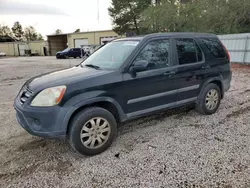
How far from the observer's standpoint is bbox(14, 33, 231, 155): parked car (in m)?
2.55

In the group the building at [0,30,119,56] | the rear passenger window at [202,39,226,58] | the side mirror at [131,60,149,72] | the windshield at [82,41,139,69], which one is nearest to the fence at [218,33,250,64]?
the rear passenger window at [202,39,226,58]

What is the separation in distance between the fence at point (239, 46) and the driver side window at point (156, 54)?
1023 cm

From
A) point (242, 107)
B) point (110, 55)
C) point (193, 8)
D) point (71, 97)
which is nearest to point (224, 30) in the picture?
point (193, 8)

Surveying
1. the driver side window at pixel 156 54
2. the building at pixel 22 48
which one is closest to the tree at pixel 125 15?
the building at pixel 22 48

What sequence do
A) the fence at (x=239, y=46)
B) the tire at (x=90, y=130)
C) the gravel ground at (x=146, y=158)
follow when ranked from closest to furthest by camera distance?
1. the gravel ground at (x=146, y=158)
2. the tire at (x=90, y=130)
3. the fence at (x=239, y=46)

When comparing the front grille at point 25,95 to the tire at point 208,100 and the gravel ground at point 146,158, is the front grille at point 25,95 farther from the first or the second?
the tire at point 208,100

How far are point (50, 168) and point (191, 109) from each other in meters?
3.27

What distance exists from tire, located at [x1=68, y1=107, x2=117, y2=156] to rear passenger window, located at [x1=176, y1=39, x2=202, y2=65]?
1756 millimetres

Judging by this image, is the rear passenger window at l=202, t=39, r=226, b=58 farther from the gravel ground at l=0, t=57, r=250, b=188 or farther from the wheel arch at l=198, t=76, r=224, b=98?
the gravel ground at l=0, t=57, r=250, b=188

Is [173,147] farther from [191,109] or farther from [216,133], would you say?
[191,109]

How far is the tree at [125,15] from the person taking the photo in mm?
25647

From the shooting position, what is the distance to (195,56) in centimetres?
378

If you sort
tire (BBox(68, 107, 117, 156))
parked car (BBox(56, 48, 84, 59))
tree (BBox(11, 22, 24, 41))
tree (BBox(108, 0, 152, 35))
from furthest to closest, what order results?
1. tree (BBox(11, 22, 24, 41))
2. tree (BBox(108, 0, 152, 35))
3. parked car (BBox(56, 48, 84, 59))
4. tire (BBox(68, 107, 117, 156))

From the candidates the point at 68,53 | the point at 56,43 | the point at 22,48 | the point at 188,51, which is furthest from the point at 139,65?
the point at 22,48
